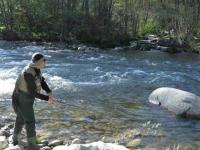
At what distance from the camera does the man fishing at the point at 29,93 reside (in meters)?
8.17

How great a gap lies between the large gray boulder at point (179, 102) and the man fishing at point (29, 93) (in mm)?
5997

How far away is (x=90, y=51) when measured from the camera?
32.0m

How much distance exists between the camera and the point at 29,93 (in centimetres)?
835

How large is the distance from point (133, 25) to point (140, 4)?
3551mm

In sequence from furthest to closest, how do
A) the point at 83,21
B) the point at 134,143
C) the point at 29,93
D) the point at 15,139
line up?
Answer: 1. the point at 83,21
2. the point at 134,143
3. the point at 15,139
4. the point at 29,93

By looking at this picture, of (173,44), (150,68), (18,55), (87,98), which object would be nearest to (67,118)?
(87,98)

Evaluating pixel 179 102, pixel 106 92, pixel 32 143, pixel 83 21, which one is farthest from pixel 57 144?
pixel 83 21

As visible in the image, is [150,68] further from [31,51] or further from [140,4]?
[140,4]

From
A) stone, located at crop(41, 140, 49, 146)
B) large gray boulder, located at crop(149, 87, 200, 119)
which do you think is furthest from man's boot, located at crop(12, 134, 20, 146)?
large gray boulder, located at crop(149, 87, 200, 119)

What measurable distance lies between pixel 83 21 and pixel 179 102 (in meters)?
25.9

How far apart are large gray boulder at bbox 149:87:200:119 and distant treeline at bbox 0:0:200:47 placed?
21.8 meters

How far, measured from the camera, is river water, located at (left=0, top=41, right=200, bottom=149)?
454 inches

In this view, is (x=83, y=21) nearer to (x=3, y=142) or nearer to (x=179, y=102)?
(x=179, y=102)

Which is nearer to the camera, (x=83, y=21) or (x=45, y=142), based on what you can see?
(x=45, y=142)
